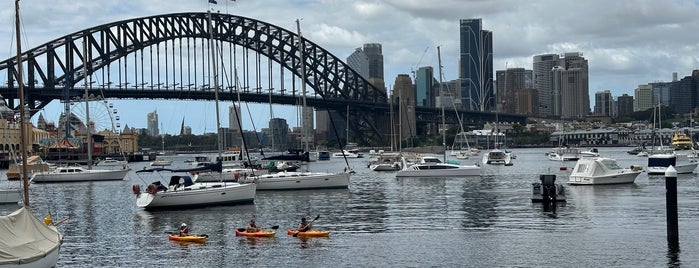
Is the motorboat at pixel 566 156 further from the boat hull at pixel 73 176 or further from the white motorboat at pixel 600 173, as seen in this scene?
the white motorboat at pixel 600 173

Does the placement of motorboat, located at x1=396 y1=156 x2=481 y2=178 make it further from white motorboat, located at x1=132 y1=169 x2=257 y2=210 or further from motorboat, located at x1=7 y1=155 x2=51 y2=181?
motorboat, located at x1=7 y1=155 x2=51 y2=181

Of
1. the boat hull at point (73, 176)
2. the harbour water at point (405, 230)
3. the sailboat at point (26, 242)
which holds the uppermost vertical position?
the sailboat at point (26, 242)

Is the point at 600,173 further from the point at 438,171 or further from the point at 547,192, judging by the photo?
the point at 438,171

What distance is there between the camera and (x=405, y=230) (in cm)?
4541

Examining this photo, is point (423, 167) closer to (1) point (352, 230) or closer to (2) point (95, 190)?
(2) point (95, 190)

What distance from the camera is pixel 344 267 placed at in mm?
35188

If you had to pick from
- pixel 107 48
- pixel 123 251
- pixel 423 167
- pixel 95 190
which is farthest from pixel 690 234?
pixel 107 48

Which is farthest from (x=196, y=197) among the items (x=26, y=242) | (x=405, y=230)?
(x=26, y=242)

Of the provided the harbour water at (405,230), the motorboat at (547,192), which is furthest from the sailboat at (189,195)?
the motorboat at (547,192)

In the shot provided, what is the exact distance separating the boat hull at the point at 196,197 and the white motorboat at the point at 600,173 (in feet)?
89.1

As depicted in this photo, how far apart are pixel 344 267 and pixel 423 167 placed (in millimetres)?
55392

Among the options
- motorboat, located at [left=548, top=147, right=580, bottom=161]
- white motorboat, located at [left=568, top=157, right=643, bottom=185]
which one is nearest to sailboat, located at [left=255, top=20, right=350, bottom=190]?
white motorboat, located at [left=568, top=157, right=643, bottom=185]

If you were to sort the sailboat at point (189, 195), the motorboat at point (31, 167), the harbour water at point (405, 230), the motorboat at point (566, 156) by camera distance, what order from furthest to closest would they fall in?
the motorboat at point (566, 156), the motorboat at point (31, 167), the sailboat at point (189, 195), the harbour water at point (405, 230)

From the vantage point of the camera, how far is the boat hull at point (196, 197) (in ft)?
184
